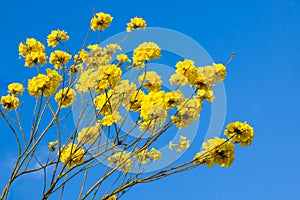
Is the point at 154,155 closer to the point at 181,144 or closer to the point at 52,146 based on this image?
the point at 181,144

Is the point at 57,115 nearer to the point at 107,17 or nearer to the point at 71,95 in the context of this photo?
the point at 71,95

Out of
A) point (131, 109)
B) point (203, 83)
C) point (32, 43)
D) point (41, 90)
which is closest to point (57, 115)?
point (41, 90)

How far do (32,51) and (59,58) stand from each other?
297mm

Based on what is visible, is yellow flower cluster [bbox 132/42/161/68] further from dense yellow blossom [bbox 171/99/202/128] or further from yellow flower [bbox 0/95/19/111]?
yellow flower [bbox 0/95/19/111]

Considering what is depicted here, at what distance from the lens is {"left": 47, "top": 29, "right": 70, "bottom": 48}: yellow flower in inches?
211

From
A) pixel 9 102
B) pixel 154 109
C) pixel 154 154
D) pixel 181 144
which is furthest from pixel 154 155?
pixel 9 102

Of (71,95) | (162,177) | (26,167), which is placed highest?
(71,95)

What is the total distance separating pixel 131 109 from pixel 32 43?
149 centimetres

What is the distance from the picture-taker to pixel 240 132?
14.0 ft

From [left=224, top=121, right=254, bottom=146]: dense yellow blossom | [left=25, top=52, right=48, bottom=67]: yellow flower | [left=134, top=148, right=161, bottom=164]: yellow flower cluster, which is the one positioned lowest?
[left=224, top=121, right=254, bottom=146]: dense yellow blossom

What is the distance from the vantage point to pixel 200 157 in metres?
4.15

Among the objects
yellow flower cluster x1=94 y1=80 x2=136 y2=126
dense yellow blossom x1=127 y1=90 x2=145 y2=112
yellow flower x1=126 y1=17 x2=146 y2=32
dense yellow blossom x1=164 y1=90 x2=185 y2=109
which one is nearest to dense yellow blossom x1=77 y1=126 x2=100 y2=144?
yellow flower cluster x1=94 y1=80 x2=136 y2=126

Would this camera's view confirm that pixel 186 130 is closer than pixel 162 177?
No

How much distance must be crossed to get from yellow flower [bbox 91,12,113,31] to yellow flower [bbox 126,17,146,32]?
0.70ft
